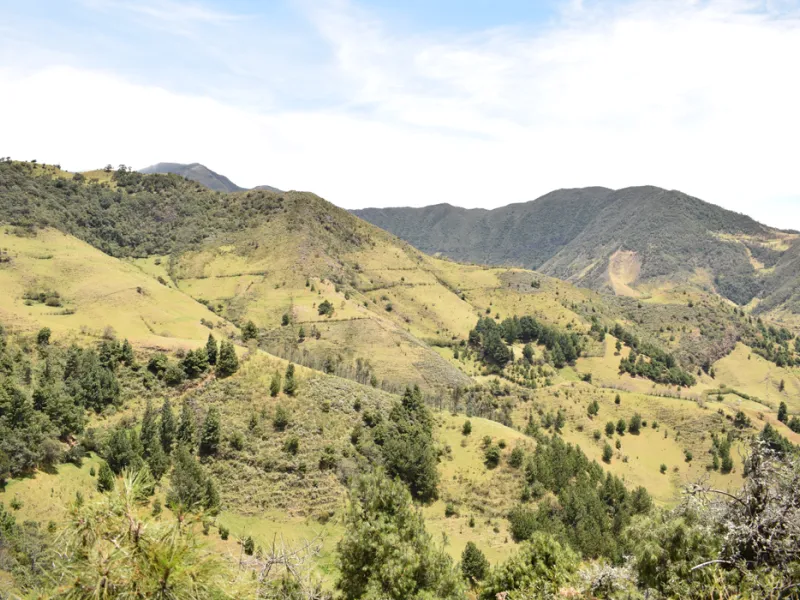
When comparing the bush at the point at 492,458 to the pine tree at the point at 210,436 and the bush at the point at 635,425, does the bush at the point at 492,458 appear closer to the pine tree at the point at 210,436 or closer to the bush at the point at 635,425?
the pine tree at the point at 210,436

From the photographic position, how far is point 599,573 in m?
17.2

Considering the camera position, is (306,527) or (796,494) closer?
(796,494)

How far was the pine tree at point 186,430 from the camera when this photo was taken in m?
46.5

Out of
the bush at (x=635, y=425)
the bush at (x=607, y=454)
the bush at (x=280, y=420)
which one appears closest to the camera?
the bush at (x=280, y=420)

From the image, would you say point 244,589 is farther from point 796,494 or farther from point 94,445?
point 94,445

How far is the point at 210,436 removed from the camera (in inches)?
1844

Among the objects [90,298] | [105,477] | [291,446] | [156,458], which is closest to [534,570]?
[291,446]

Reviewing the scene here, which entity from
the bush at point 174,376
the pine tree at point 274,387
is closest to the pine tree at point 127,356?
the bush at point 174,376

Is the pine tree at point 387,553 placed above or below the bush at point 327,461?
above

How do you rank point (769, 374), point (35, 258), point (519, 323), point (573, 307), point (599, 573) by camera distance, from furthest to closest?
1. point (573, 307)
2. point (769, 374)
3. point (519, 323)
4. point (35, 258)
5. point (599, 573)

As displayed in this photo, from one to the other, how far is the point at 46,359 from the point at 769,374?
529 feet

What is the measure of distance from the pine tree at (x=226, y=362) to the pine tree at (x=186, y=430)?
26.2 feet

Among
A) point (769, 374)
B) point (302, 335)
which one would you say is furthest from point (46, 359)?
point (769, 374)

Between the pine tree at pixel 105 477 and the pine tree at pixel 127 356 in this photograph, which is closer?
the pine tree at pixel 105 477
